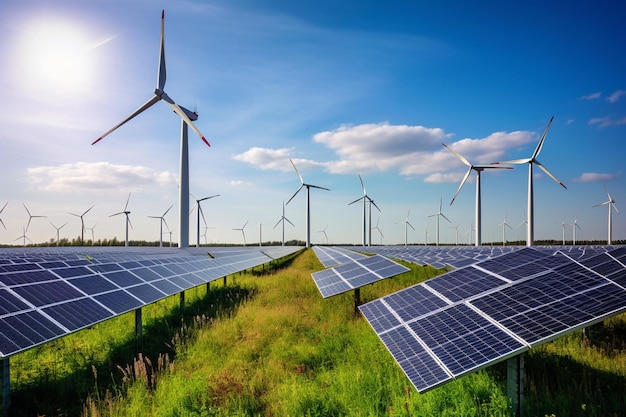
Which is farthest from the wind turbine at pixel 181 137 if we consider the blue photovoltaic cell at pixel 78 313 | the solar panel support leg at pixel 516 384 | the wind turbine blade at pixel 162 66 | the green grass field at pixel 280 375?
the solar panel support leg at pixel 516 384

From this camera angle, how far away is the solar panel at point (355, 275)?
15.5 metres

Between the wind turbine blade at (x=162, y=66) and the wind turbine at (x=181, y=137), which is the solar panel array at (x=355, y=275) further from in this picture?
the wind turbine blade at (x=162, y=66)

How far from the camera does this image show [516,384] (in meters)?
7.18

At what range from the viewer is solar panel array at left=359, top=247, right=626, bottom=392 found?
21.8ft

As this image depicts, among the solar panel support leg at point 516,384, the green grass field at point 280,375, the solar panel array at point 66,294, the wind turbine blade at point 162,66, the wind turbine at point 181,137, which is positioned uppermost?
the wind turbine blade at point 162,66

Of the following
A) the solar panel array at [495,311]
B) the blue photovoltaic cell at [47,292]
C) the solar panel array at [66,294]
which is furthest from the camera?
the blue photovoltaic cell at [47,292]

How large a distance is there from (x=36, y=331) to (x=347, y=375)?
24.6 feet

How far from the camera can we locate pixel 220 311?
60.1ft

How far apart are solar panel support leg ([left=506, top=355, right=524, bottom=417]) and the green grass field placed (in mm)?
245

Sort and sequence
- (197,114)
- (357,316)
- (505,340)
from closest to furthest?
(505,340), (357,316), (197,114)

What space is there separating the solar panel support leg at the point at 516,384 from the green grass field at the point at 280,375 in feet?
0.80

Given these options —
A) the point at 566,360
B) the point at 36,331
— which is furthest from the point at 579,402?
the point at 36,331

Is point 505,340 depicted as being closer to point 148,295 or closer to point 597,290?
point 597,290

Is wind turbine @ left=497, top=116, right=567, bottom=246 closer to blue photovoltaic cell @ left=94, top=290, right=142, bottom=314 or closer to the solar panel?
the solar panel
